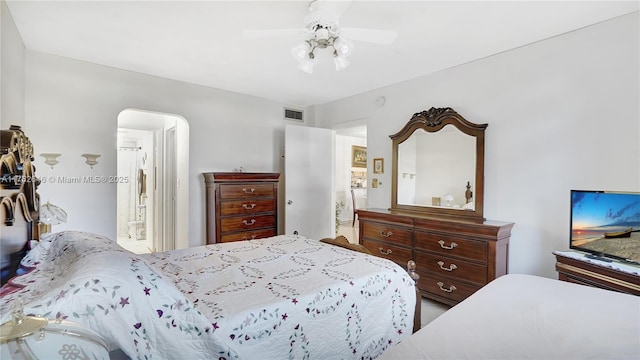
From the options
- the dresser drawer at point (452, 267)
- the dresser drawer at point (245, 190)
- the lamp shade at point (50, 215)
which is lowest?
the dresser drawer at point (452, 267)

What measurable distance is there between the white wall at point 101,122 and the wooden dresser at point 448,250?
2322 mm

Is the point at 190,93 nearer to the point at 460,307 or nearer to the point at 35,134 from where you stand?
the point at 35,134

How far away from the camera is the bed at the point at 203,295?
0.97 metres

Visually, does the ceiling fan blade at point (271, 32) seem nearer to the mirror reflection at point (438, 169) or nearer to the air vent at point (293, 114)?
the mirror reflection at point (438, 169)

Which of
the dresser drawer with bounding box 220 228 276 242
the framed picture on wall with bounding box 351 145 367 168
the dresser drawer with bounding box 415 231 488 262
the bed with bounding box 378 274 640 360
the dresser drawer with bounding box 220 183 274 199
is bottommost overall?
the dresser drawer with bounding box 220 228 276 242

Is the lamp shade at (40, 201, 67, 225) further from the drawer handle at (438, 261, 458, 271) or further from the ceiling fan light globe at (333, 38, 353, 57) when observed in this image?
the drawer handle at (438, 261, 458, 271)

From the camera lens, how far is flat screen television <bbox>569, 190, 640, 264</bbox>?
5.98 feet

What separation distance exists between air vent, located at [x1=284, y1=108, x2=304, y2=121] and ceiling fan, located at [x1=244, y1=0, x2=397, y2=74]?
2.20 m

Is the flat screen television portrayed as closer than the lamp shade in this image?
Yes

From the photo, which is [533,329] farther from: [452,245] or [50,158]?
[50,158]

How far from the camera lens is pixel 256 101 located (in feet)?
13.8

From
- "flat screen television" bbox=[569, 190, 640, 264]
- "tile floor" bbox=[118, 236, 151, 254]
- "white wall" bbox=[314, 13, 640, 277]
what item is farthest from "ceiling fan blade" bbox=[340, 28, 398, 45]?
"tile floor" bbox=[118, 236, 151, 254]

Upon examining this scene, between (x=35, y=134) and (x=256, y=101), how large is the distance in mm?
2395

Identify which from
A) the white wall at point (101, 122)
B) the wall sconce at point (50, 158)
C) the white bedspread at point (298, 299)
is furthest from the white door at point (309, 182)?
the wall sconce at point (50, 158)
